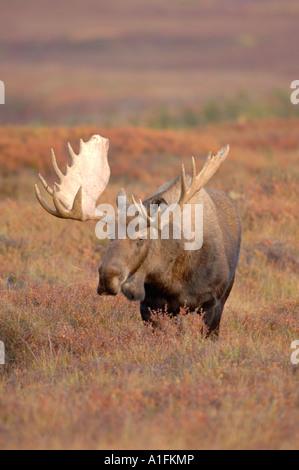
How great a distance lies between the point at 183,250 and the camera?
5.96 metres

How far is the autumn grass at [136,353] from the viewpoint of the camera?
3.99m

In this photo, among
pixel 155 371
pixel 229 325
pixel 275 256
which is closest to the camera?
pixel 155 371

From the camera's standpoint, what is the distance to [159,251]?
5801mm

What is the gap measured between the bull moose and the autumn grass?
0.25 m

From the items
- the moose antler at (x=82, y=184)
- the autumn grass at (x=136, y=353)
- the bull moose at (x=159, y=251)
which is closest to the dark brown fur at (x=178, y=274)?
the bull moose at (x=159, y=251)

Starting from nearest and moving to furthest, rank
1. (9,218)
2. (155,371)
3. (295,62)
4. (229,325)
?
(155,371), (229,325), (9,218), (295,62)

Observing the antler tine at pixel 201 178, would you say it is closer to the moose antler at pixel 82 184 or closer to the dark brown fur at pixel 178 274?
the dark brown fur at pixel 178 274

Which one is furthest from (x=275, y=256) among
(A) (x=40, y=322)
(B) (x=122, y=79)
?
(B) (x=122, y=79)

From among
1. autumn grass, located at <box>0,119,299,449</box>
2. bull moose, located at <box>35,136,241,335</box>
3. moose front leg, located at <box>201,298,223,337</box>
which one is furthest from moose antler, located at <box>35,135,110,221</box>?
moose front leg, located at <box>201,298,223,337</box>

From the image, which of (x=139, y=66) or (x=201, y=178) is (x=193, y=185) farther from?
(x=139, y=66)

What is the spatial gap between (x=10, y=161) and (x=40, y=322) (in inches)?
393

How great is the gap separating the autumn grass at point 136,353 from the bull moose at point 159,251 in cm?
25

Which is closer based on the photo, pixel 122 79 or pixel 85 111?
pixel 85 111

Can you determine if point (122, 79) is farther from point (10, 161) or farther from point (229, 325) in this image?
point (229, 325)
